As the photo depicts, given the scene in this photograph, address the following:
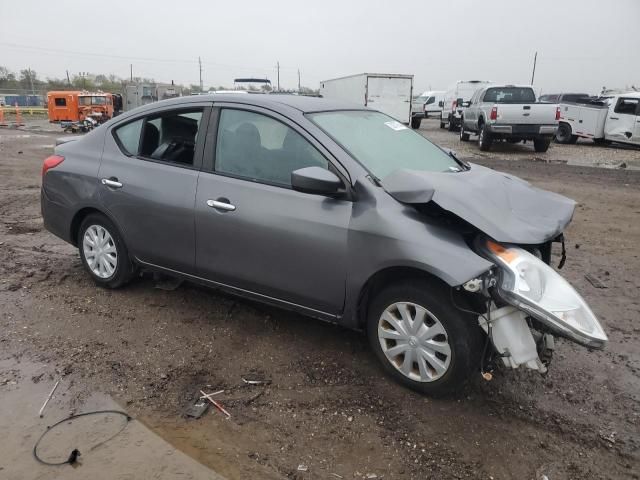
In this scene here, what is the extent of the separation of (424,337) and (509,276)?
60 cm

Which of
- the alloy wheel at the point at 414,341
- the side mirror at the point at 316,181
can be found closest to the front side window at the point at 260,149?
the side mirror at the point at 316,181

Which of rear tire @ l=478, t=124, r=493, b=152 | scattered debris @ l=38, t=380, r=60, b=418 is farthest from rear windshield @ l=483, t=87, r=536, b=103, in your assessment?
scattered debris @ l=38, t=380, r=60, b=418

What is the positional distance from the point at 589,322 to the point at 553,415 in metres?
0.63

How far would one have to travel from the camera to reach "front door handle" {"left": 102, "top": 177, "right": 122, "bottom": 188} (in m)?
4.22

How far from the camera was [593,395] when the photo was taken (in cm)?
316

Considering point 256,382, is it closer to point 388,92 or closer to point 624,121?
point 624,121

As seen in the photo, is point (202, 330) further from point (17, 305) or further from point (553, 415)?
point (553, 415)

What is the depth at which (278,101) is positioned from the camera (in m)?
3.74

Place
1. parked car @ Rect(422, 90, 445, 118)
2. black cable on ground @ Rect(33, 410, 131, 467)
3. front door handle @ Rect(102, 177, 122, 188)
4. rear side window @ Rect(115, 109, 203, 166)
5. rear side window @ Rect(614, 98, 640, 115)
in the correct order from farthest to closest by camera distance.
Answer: parked car @ Rect(422, 90, 445, 118)
rear side window @ Rect(614, 98, 640, 115)
front door handle @ Rect(102, 177, 122, 188)
rear side window @ Rect(115, 109, 203, 166)
black cable on ground @ Rect(33, 410, 131, 467)

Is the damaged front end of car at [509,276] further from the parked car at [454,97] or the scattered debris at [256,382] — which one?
the parked car at [454,97]

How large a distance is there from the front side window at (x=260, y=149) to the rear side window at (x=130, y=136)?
899 mm

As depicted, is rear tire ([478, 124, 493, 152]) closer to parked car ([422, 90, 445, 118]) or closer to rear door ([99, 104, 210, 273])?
rear door ([99, 104, 210, 273])

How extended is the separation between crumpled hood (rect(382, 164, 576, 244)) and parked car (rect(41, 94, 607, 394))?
12 mm

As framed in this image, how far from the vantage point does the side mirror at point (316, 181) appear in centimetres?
312
